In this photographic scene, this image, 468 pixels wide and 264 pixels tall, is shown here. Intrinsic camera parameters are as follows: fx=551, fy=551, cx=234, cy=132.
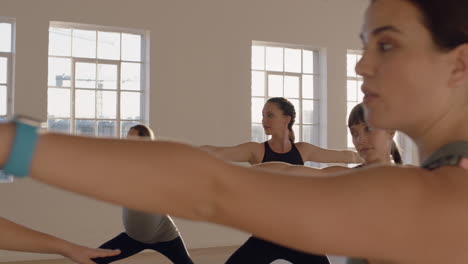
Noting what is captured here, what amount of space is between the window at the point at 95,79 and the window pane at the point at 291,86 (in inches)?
87.3

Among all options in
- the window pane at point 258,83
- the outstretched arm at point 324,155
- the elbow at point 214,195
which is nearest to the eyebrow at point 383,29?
the elbow at point 214,195

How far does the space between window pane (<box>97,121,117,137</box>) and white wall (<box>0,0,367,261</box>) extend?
49 centimetres

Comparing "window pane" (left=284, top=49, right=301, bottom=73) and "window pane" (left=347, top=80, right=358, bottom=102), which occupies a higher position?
"window pane" (left=284, top=49, right=301, bottom=73)

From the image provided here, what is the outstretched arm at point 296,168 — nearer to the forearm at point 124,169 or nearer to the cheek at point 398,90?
the cheek at point 398,90

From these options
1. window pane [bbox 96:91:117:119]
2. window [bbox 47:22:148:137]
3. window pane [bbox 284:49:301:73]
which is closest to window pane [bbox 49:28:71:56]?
window [bbox 47:22:148:137]

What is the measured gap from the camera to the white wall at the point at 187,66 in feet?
20.9

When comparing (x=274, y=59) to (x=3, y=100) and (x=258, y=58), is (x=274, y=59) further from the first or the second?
(x=3, y=100)

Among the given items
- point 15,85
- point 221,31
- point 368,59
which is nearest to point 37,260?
Result: point 15,85

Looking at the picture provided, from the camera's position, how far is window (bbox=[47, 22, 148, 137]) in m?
6.67

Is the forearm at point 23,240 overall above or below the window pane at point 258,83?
below

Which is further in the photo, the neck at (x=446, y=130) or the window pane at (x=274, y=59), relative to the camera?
the window pane at (x=274, y=59)

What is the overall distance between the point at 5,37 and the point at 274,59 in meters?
3.68

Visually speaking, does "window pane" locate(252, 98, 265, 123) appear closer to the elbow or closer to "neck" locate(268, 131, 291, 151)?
"neck" locate(268, 131, 291, 151)

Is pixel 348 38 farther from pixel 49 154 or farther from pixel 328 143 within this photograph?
pixel 49 154
